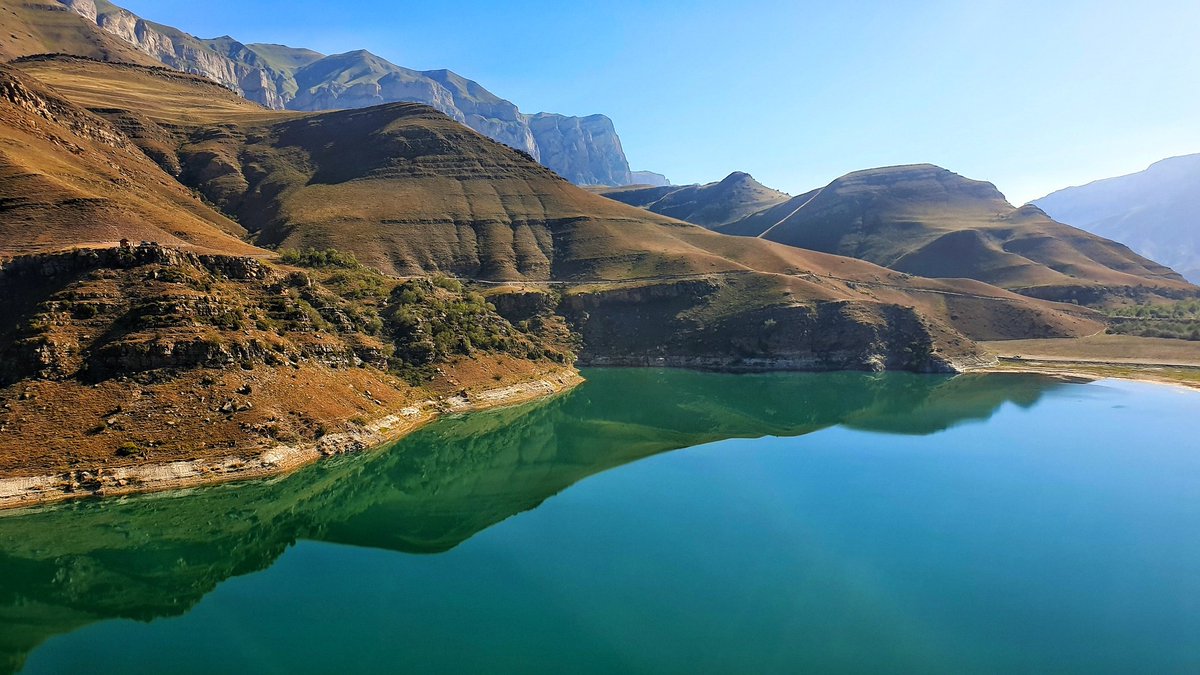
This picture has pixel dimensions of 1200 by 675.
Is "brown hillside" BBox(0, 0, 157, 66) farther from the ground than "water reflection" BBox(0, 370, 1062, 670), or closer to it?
farther from the ground

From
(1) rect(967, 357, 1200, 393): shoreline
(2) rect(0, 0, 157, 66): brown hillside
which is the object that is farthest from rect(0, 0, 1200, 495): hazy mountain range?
(1) rect(967, 357, 1200, 393): shoreline

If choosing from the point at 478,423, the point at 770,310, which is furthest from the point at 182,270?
the point at 770,310

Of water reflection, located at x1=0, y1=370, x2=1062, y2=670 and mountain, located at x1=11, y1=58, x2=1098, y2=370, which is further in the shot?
mountain, located at x1=11, y1=58, x2=1098, y2=370

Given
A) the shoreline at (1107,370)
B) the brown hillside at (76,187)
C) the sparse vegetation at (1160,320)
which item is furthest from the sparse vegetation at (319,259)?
the sparse vegetation at (1160,320)

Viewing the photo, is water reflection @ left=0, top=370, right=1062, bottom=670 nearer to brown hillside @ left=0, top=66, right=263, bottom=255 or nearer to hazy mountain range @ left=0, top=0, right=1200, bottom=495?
hazy mountain range @ left=0, top=0, right=1200, bottom=495

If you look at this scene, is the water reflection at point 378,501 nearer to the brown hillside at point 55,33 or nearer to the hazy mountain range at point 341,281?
the hazy mountain range at point 341,281

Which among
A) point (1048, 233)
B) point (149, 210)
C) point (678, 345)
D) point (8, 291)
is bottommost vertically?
point (678, 345)

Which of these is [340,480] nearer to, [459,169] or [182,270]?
[182,270]
